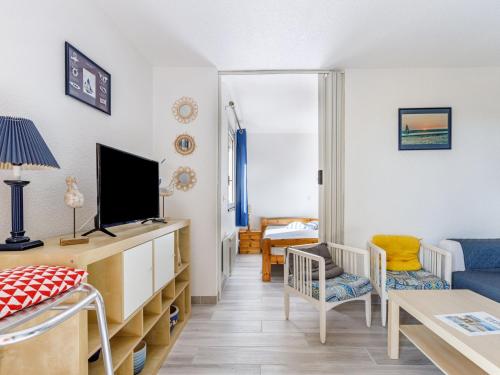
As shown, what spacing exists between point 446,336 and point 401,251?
55.3 inches

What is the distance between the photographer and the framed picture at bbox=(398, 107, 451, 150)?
2842 millimetres

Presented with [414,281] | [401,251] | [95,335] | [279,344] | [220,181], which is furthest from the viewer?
[220,181]

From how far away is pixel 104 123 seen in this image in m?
2.05

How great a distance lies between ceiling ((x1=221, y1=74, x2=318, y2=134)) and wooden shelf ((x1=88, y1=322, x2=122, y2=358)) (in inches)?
107

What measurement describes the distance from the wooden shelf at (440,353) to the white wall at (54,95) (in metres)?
2.25

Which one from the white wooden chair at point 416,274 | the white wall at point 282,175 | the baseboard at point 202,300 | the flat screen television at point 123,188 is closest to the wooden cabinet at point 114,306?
the flat screen television at point 123,188

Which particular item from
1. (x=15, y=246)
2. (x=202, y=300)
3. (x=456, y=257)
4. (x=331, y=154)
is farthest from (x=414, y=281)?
(x=15, y=246)

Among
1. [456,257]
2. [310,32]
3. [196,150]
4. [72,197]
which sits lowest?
[456,257]

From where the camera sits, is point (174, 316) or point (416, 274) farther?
point (416, 274)

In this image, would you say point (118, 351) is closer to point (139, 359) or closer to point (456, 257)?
point (139, 359)

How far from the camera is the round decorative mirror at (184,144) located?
113 inches

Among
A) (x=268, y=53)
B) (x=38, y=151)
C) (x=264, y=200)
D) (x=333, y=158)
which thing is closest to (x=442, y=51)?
(x=333, y=158)

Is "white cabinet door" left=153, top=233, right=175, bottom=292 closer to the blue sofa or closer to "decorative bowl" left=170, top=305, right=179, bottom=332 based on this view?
"decorative bowl" left=170, top=305, right=179, bottom=332

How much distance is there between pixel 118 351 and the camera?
1.45m
